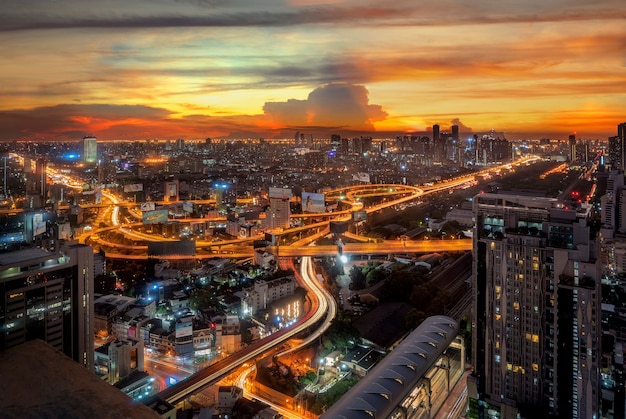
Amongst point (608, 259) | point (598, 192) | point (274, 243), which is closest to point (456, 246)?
point (608, 259)

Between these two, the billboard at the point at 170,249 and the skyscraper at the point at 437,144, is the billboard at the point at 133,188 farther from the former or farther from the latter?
the skyscraper at the point at 437,144

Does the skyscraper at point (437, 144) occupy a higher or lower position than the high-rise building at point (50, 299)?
higher

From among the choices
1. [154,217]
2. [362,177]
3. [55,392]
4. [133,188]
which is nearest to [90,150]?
[133,188]

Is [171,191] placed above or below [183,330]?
above

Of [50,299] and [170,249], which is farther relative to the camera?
[170,249]

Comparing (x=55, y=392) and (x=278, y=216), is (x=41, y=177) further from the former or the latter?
(x=55, y=392)

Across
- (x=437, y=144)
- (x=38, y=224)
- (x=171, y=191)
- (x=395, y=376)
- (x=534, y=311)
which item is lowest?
(x=395, y=376)

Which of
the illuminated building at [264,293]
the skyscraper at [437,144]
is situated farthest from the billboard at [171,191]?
the skyscraper at [437,144]

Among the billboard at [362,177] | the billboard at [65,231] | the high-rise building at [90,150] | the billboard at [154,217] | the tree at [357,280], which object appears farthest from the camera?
the high-rise building at [90,150]
